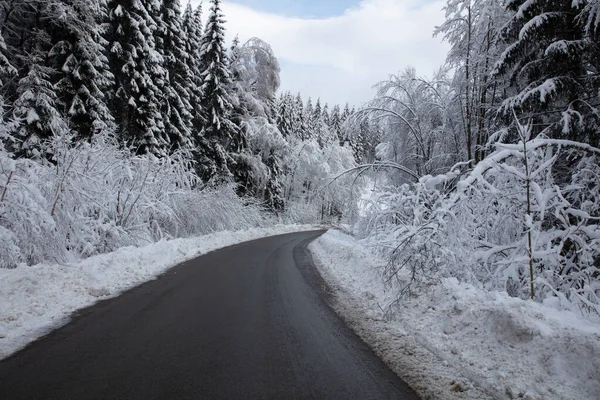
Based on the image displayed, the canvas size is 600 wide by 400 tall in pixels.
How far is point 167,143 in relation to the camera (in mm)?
18250

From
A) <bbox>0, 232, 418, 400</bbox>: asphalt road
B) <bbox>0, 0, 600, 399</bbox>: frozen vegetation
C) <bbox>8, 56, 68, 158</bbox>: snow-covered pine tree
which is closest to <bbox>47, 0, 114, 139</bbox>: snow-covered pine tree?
<bbox>0, 0, 600, 399</bbox>: frozen vegetation

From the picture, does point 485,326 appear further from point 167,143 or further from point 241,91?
point 241,91

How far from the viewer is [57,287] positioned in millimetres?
5598

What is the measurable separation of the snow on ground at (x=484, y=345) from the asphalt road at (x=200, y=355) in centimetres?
37

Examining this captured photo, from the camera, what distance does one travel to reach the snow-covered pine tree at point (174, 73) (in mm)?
19250

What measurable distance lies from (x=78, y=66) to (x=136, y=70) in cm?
328

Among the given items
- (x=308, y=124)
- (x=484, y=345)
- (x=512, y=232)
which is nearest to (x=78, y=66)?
(x=512, y=232)

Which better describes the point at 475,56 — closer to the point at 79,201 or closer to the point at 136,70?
the point at 79,201

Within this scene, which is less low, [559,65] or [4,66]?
[4,66]

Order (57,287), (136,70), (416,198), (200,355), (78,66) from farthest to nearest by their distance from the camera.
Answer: (136,70) → (78,66) → (416,198) → (57,287) → (200,355)

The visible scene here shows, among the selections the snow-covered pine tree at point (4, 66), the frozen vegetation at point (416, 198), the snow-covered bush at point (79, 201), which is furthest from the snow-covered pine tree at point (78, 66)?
the snow-covered bush at point (79, 201)

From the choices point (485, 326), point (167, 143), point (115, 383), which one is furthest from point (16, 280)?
point (167, 143)

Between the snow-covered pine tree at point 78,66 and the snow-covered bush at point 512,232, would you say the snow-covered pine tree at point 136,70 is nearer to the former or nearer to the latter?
the snow-covered pine tree at point 78,66

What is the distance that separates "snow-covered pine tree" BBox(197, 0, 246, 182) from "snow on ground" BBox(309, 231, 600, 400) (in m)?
17.9
